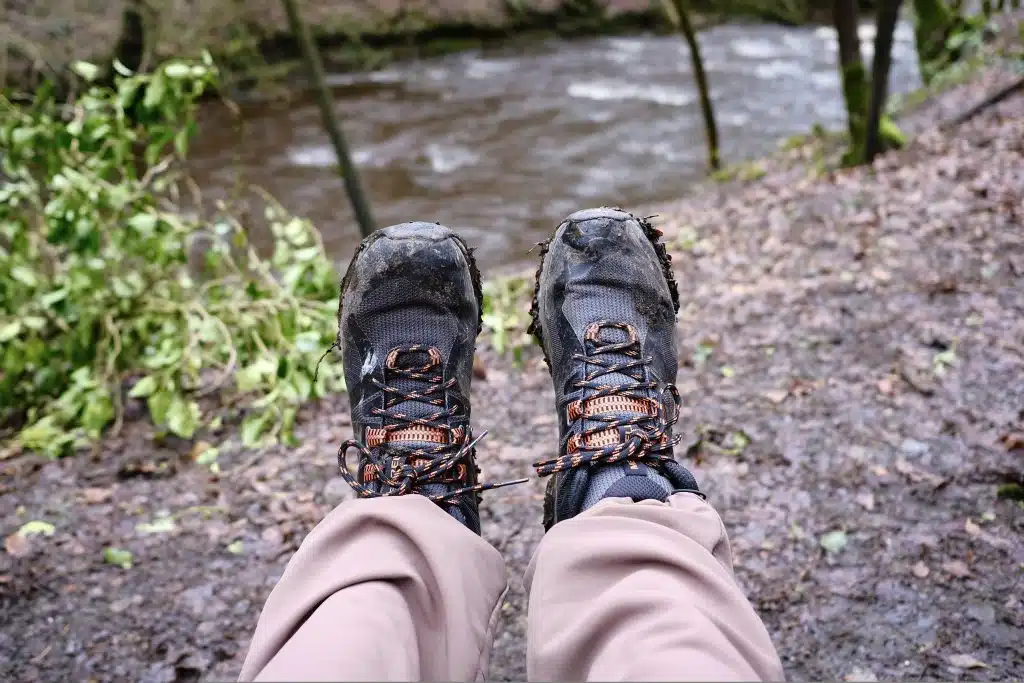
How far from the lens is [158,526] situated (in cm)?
244

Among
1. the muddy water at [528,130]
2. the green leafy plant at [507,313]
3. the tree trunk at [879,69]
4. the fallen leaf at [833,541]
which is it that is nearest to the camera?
the fallen leaf at [833,541]

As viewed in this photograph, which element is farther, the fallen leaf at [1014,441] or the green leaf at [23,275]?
the green leaf at [23,275]

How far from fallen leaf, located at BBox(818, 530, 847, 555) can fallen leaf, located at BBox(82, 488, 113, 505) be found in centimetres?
224

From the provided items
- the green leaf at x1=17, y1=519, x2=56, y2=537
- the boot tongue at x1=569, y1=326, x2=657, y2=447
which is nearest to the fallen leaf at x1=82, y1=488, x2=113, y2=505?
the green leaf at x1=17, y1=519, x2=56, y2=537

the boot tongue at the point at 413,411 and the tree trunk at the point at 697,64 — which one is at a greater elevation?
the tree trunk at the point at 697,64

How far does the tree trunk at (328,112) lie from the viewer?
157 inches

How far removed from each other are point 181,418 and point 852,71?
460cm

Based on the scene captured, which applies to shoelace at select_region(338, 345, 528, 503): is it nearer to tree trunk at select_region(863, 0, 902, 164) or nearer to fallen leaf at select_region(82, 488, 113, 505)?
fallen leaf at select_region(82, 488, 113, 505)

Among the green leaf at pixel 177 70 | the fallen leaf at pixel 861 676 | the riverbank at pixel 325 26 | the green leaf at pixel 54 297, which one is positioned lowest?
the fallen leaf at pixel 861 676

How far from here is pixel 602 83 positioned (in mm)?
10609

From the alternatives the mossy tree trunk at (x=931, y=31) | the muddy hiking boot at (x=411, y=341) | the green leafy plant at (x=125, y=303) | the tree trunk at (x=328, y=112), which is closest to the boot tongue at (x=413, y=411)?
the muddy hiking boot at (x=411, y=341)

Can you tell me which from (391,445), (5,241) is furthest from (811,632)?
(5,241)

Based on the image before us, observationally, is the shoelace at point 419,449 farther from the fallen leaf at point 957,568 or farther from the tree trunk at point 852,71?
the tree trunk at point 852,71

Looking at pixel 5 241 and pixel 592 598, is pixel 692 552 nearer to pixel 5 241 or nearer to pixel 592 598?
pixel 592 598
